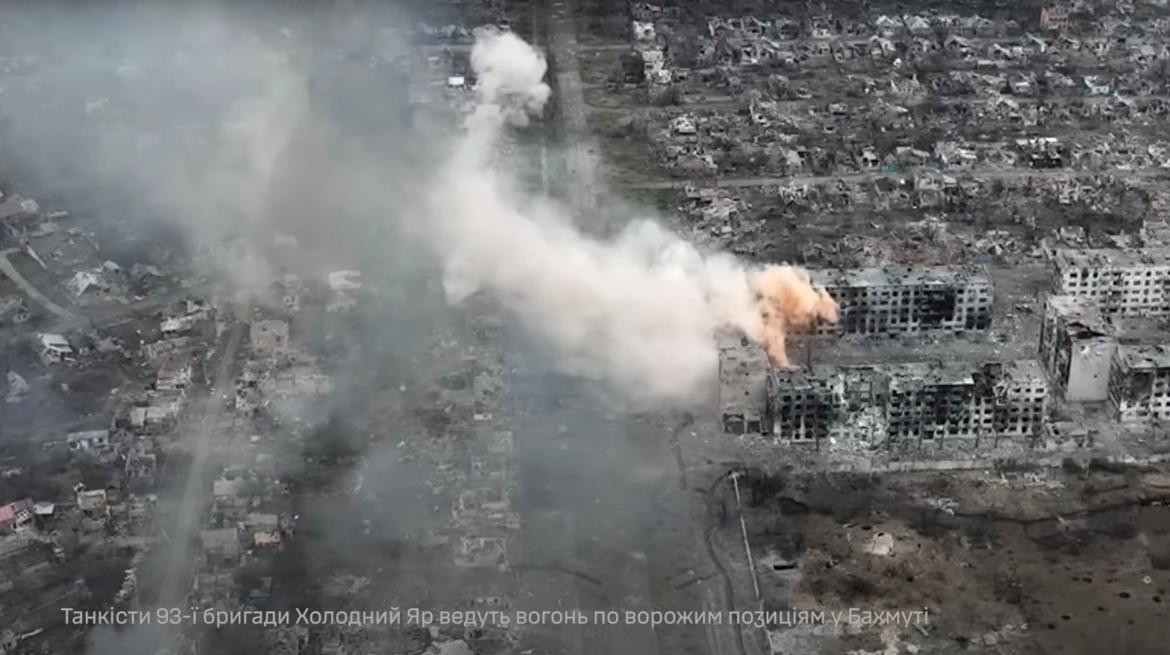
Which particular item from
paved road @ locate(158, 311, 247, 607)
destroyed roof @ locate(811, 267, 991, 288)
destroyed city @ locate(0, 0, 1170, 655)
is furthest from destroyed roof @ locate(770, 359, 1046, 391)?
paved road @ locate(158, 311, 247, 607)

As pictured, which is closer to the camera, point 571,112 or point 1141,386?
point 1141,386

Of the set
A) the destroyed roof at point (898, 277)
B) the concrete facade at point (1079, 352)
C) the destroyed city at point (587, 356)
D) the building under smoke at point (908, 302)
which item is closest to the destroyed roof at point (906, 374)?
the destroyed city at point (587, 356)

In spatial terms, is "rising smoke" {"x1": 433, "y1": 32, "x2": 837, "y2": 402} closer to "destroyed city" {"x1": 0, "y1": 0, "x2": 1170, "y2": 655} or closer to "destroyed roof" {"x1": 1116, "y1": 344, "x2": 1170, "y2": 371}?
"destroyed city" {"x1": 0, "y1": 0, "x2": 1170, "y2": 655}

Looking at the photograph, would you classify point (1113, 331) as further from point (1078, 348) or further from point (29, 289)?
point (29, 289)

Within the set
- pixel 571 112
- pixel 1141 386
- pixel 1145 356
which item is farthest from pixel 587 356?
pixel 571 112

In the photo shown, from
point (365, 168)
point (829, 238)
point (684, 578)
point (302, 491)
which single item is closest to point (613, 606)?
point (684, 578)

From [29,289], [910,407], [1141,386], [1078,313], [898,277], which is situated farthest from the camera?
[29,289]

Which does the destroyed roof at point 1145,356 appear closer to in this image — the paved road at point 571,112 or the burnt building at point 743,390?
the burnt building at point 743,390

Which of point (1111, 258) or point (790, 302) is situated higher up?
point (1111, 258)
